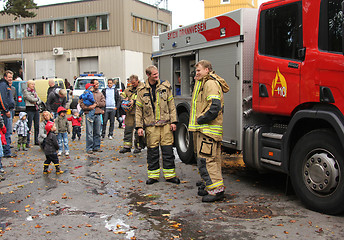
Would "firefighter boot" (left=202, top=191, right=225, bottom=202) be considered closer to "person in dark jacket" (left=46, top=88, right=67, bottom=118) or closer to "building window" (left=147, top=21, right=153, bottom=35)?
"person in dark jacket" (left=46, top=88, right=67, bottom=118)

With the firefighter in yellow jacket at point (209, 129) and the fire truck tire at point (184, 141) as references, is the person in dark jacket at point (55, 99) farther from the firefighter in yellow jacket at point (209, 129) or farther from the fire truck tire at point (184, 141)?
the firefighter in yellow jacket at point (209, 129)

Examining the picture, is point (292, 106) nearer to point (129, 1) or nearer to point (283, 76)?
point (283, 76)

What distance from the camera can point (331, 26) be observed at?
18.2ft

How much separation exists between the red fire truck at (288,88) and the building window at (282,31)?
0.05 feet

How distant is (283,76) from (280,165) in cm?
131

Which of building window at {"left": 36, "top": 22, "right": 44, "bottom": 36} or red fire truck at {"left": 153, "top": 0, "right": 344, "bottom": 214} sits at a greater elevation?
building window at {"left": 36, "top": 22, "right": 44, "bottom": 36}

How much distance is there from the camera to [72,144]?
13.2 meters

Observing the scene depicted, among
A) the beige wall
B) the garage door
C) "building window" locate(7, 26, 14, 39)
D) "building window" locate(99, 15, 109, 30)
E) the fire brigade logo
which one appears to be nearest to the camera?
the fire brigade logo

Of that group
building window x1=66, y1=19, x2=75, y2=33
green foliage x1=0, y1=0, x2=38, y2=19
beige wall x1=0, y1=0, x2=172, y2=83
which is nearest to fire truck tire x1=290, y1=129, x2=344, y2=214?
green foliage x1=0, y1=0, x2=38, y2=19

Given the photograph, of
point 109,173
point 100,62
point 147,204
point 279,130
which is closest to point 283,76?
point 279,130

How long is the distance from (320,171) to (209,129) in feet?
5.66

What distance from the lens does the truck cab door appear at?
6082mm

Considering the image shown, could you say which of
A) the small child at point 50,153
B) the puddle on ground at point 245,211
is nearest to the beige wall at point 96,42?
the small child at point 50,153

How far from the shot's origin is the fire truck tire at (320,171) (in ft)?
17.7
